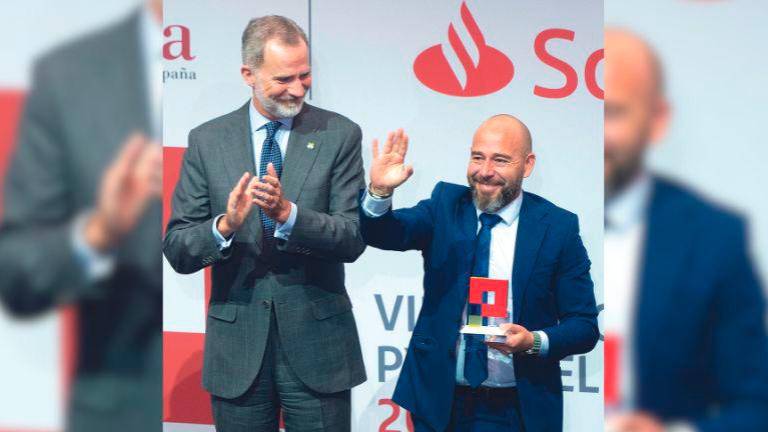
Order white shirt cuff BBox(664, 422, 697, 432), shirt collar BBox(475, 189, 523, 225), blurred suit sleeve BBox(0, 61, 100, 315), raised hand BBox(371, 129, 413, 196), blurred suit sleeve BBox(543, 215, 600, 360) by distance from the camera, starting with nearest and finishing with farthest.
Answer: blurred suit sleeve BBox(0, 61, 100, 315), white shirt cuff BBox(664, 422, 697, 432), raised hand BBox(371, 129, 413, 196), blurred suit sleeve BBox(543, 215, 600, 360), shirt collar BBox(475, 189, 523, 225)

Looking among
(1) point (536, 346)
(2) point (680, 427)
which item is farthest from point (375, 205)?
(2) point (680, 427)

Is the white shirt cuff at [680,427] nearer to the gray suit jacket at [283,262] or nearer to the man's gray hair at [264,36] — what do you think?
the gray suit jacket at [283,262]

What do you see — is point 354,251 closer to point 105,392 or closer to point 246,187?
point 246,187

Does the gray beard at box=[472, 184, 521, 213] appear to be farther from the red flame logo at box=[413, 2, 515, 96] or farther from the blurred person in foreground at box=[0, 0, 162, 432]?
the blurred person in foreground at box=[0, 0, 162, 432]

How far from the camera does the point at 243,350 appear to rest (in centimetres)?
318

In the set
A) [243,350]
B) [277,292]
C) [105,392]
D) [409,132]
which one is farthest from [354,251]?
[105,392]

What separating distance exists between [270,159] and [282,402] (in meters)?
0.75

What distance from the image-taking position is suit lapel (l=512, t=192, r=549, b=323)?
3.00m

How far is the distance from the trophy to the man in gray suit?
1.34 feet

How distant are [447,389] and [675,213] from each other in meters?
1.27

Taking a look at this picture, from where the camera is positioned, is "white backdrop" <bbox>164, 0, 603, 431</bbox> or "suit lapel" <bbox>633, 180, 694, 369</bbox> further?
"white backdrop" <bbox>164, 0, 603, 431</bbox>

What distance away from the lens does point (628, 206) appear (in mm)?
1861

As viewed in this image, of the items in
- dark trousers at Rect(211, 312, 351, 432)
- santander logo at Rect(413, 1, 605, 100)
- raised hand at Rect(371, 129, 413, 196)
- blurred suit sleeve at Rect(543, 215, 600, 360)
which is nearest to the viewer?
raised hand at Rect(371, 129, 413, 196)

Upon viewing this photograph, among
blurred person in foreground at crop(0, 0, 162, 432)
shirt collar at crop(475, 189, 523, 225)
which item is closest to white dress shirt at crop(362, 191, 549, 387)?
shirt collar at crop(475, 189, 523, 225)
